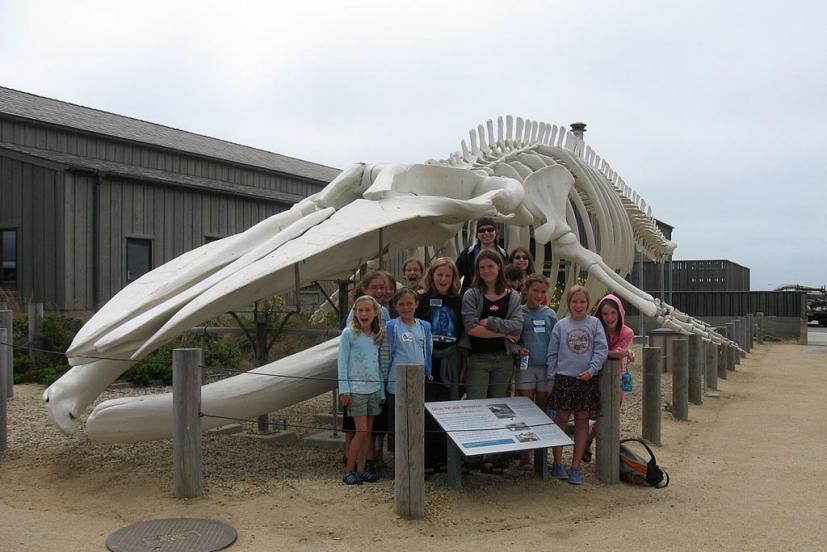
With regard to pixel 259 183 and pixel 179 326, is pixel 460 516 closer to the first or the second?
pixel 179 326

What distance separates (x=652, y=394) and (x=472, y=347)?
2226 mm

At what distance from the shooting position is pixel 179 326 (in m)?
4.25

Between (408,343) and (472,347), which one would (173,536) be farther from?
(472,347)

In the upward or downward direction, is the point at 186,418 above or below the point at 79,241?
below

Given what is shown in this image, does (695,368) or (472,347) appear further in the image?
(695,368)

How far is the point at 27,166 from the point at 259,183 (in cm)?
673

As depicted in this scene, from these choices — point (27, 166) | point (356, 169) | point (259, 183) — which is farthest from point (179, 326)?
point (259, 183)

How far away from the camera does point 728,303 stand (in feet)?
77.8

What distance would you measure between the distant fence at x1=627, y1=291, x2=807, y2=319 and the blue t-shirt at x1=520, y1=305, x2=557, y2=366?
1844cm

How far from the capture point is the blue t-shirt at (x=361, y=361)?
5.16 meters

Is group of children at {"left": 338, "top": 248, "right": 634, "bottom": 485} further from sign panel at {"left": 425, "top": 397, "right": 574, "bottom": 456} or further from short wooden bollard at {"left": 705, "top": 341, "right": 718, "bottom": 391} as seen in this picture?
short wooden bollard at {"left": 705, "top": 341, "right": 718, "bottom": 391}

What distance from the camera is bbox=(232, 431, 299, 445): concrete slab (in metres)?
6.68

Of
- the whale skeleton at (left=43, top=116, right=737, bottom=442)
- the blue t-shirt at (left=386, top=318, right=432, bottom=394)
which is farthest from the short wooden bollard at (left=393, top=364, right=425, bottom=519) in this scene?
the whale skeleton at (left=43, top=116, right=737, bottom=442)

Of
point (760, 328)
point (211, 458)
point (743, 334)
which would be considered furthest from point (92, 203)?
point (760, 328)
